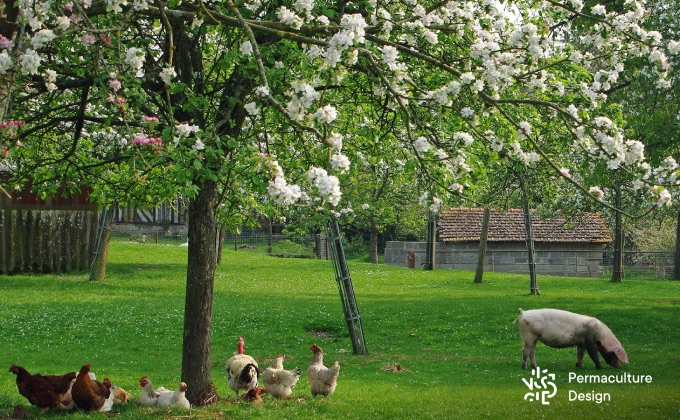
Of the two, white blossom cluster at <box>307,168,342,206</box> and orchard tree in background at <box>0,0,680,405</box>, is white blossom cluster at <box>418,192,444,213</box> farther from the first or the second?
white blossom cluster at <box>307,168,342,206</box>

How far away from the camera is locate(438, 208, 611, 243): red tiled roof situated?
162ft

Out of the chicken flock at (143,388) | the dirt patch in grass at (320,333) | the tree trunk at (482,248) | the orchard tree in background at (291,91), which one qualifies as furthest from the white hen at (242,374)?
the tree trunk at (482,248)

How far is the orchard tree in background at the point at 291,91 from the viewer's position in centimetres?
773

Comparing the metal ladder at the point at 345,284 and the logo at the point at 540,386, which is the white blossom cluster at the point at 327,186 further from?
the metal ladder at the point at 345,284

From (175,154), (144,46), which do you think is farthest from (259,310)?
(175,154)

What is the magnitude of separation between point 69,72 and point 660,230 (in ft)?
161

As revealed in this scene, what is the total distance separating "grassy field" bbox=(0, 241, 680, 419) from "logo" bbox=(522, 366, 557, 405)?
187 mm

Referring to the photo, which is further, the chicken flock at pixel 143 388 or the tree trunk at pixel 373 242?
the tree trunk at pixel 373 242

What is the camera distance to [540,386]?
49.7 ft

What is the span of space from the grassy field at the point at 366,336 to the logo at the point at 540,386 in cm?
19

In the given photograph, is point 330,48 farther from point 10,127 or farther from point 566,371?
point 566,371

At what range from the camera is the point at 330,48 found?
25.1ft

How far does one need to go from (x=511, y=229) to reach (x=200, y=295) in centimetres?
3952

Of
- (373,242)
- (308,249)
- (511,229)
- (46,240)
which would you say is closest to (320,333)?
(46,240)
